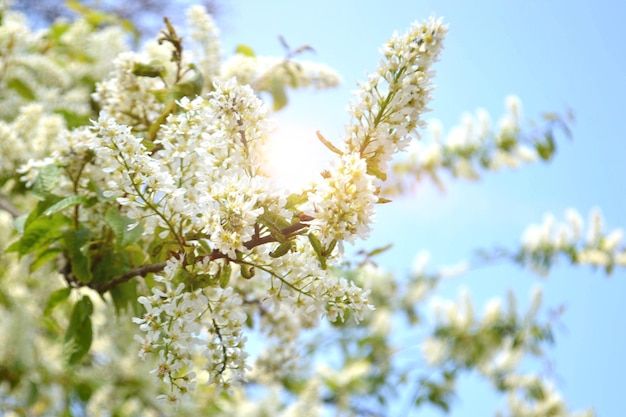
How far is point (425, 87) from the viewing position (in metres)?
0.84

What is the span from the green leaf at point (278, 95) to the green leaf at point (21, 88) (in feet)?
3.11

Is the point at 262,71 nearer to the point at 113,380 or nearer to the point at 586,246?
the point at 113,380

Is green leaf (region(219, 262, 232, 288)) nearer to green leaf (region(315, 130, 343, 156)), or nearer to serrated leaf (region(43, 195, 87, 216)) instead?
green leaf (region(315, 130, 343, 156))

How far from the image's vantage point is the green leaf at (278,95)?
1780 mm

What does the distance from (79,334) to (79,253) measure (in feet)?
0.63

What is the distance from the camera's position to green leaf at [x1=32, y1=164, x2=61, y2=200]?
1.27 m

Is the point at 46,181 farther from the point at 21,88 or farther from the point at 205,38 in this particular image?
the point at 21,88

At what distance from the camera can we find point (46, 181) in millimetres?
1278

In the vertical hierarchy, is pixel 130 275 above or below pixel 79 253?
below

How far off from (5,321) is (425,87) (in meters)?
2.44

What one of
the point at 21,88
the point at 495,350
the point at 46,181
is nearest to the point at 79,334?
the point at 46,181

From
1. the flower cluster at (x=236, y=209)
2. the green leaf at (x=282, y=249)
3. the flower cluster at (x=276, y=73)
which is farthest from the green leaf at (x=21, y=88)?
the green leaf at (x=282, y=249)

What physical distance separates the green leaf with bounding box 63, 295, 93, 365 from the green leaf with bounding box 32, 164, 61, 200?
0.68ft

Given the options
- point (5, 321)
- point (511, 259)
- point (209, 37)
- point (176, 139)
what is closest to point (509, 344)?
point (511, 259)
